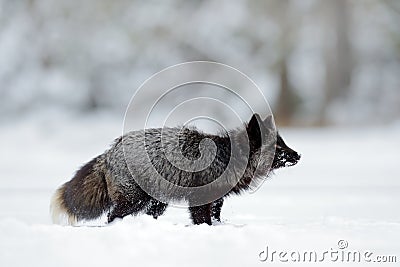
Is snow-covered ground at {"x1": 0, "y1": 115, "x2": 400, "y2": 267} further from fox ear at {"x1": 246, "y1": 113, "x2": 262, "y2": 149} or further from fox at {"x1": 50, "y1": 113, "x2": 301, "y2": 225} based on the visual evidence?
fox ear at {"x1": 246, "y1": 113, "x2": 262, "y2": 149}

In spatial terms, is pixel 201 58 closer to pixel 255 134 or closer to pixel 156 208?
pixel 255 134

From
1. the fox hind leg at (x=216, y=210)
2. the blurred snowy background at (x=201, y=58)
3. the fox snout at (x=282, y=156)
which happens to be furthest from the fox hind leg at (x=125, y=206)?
the blurred snowy background at (x=201, y=58)

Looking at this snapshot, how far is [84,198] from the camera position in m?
6.70

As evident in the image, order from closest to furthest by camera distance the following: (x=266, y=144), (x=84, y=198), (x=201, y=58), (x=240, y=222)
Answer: (x=84, y=198) < (x=266, y=144) < (x=240, y=222) < (x=201, y=58)

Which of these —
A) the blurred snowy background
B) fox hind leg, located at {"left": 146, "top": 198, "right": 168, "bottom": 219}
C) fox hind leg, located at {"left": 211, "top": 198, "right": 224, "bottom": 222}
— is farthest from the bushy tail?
the blurred snowy background

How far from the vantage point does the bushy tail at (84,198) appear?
6.66 metres

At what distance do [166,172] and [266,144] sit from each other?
3.51 ft

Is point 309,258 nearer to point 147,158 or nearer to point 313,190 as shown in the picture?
point 147,158

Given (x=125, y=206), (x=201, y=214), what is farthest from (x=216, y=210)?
(x=125, y=206)

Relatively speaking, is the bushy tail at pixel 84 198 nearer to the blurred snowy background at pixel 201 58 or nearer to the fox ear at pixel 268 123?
the fox ear at pixel 268 123

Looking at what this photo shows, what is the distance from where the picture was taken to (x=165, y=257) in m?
5.19

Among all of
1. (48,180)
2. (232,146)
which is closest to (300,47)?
(48,180)

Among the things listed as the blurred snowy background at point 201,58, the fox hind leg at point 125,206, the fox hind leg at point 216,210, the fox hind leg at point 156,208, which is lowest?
the fox hind leg at point 125,206

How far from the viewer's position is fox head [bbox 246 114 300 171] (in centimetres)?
691
